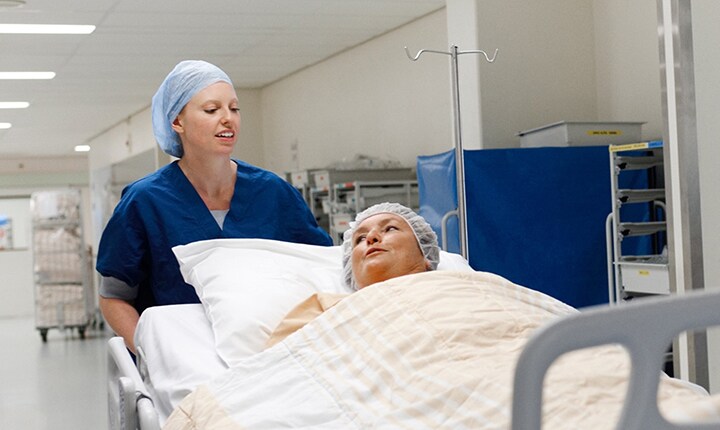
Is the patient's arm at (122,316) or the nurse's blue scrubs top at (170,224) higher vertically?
the nurse's blue scrubs top at (170,224)

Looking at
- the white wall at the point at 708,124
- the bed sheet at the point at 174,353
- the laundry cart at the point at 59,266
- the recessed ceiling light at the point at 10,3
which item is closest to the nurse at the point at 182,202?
the bed sheet at the point at 174,353

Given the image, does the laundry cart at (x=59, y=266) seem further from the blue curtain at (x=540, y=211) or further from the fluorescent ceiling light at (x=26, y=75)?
the blue curtain at (x=540, y=211)

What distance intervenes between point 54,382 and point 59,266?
12.2 feet

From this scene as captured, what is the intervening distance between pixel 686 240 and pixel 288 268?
148 cm

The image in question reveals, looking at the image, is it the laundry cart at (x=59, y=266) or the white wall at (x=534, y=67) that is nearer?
the white wall at (x=534, y=67)

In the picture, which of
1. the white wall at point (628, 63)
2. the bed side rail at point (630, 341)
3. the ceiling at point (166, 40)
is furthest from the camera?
the ceiling at point (166, 40)

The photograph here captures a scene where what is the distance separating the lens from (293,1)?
6.13 meters

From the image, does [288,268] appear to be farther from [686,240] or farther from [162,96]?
Result: [686,240]

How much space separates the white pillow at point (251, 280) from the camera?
2158 mm

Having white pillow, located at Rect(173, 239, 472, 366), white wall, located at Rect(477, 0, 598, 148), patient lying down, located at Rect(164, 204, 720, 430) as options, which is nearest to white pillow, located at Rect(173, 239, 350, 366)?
white pillow, located at Rect(173, 239, 472, 366)

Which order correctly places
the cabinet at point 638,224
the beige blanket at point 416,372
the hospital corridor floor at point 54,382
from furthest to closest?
the hospital corridor floor at point 54,382
the cabinet at point 638,224
the beige blanket at point 416,372

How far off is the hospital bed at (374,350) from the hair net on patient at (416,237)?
7cm

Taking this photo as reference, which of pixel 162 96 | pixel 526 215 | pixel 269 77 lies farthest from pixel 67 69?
pixel 162 96

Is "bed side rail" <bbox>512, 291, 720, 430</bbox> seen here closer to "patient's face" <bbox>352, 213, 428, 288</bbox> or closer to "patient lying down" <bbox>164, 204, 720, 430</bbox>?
"patient lying down" <bbox>164, 204, 720, 430</bbox>
